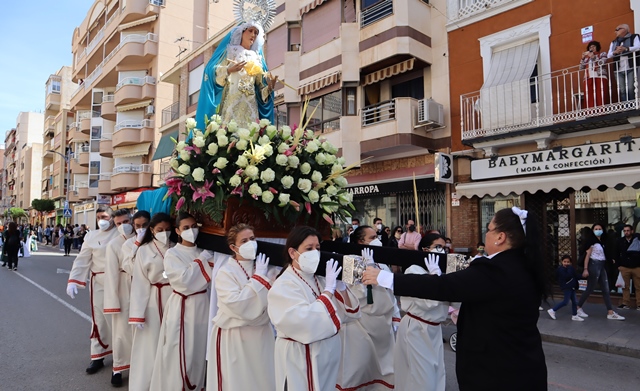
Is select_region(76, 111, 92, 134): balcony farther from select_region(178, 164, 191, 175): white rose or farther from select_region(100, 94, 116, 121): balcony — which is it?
select_region(178, 164, 191, 175): white rose

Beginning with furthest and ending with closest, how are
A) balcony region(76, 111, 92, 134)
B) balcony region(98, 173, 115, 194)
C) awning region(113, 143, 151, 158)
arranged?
balcony region(76, 111, 92, 134) → balcony region(98, 173, 115, 194) → awning region(113, 143, 151, 158)

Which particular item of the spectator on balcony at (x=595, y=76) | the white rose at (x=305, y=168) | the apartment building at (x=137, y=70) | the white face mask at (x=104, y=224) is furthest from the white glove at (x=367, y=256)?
the apartment building at (x=137, y=70)

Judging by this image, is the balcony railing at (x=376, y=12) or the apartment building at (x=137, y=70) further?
the apartment building at (x=137, y=70)

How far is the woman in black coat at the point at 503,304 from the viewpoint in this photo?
2812 mm

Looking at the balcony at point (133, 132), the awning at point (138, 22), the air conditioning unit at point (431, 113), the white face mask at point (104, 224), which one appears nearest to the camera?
the white face mask at point (104, 224)

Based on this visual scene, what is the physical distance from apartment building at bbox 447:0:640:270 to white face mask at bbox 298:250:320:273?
950cm

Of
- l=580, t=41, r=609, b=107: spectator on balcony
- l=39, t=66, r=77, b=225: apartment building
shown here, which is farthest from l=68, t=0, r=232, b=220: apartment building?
l=580, t=41, r=609, b=107: spectator on balcony

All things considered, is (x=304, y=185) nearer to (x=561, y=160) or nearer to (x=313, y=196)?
(x=313, y=196)

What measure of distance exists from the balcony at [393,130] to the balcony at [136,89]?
22.0 m

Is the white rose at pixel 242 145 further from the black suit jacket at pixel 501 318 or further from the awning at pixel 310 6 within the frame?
the awning at pixel 310 6

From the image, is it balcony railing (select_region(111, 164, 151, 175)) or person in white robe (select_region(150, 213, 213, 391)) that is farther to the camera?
balcony railing (select_region(111, 164, 151, 175))

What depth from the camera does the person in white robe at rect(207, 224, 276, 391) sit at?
3.86m

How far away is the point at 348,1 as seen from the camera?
17.0 meters

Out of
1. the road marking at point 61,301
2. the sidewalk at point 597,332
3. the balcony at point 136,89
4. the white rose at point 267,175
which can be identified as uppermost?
the balcony at point 136,89
